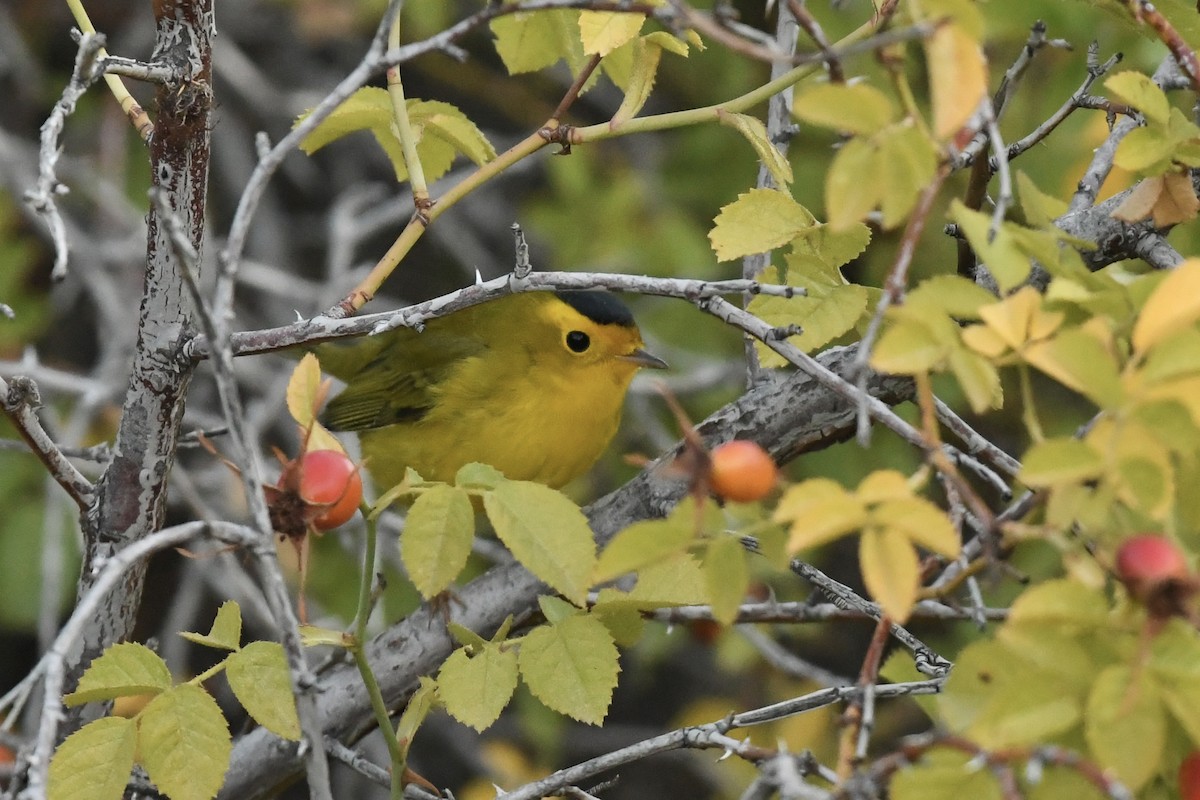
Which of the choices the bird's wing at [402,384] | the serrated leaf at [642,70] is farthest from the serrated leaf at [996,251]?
the bird's wing at [402,384]

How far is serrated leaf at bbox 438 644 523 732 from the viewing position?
1812 millimetres

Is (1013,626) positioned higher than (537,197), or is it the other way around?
(1013,626)

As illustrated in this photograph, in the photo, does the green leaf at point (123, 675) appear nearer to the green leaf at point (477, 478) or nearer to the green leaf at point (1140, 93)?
the green leaf at point (477, 478)

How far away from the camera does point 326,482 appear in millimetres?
1757

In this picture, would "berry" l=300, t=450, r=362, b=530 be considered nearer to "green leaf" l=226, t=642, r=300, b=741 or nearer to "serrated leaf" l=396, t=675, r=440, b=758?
"green leaf" l=226, t=642, r=300, b=741

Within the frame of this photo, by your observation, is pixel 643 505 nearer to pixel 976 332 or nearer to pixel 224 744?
pixel 224 744

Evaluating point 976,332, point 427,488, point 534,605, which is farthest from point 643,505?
point 976,332

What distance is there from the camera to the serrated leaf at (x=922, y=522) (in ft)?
4.06

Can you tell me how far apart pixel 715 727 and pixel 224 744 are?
69cm

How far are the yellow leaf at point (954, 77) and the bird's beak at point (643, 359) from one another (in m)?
2.67

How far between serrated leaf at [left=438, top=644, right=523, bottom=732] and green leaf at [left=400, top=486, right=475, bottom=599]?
244 mm

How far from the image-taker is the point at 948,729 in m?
1.31

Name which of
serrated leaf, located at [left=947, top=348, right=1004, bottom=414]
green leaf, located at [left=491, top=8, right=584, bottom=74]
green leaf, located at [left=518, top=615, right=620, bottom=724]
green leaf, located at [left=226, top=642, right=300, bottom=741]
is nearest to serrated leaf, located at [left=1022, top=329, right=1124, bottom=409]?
serrated leaf, located at [left=947, top=348, right=1004, bottom=414]

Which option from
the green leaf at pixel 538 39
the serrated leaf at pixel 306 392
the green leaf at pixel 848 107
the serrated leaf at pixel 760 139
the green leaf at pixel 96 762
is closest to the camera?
the green leaf at pixel 848 107
